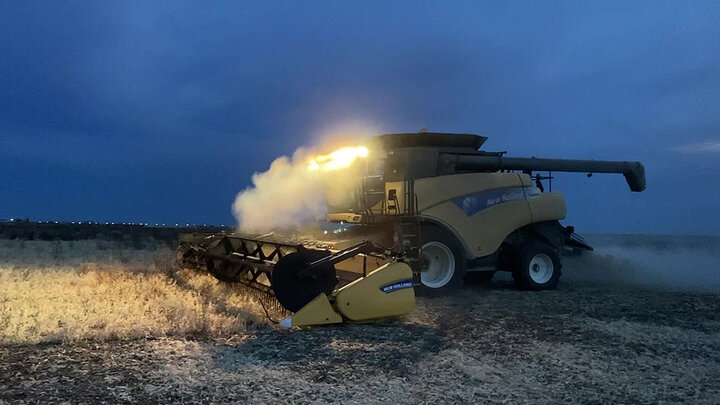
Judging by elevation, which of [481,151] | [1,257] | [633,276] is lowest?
[633,276]

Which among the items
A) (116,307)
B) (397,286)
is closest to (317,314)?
(397,286)

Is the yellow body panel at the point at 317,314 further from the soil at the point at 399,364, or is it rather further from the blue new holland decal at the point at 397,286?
the blue new holland decal at the point at 397,286

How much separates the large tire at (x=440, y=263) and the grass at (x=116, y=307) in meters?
3.89

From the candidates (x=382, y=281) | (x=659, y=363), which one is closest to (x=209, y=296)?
(x=382, y=281)

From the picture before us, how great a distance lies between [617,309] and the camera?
1051 centimetres

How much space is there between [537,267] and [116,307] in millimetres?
9541

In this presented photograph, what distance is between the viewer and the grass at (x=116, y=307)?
7.34 m

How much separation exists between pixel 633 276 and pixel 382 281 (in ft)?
43.5

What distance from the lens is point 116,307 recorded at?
8.88 m

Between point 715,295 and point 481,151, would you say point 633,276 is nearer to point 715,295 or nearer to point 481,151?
point 715,295

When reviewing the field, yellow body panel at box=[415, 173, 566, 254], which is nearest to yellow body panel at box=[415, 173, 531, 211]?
yellow body panel at box=[415, 173, 566, 254]

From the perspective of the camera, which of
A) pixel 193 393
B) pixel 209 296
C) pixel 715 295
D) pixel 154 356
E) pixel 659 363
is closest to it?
pixel 193 393

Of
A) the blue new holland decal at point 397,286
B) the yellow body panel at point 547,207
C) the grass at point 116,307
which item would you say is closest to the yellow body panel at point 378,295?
the blue new holland decal at point 397,286

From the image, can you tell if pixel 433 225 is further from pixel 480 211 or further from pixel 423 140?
pixel 423 140
